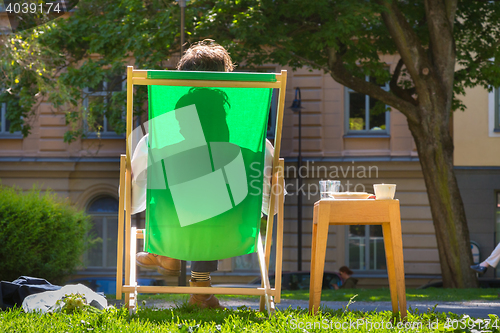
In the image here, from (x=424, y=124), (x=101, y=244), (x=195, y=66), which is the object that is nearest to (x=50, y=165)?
(x=101, y=244)

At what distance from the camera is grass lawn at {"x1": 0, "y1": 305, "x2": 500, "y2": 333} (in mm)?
2672

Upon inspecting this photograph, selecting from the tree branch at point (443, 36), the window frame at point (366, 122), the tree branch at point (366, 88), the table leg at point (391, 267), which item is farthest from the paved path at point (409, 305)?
the window frame at point (366, 122)

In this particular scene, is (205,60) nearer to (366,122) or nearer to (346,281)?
(346,281)

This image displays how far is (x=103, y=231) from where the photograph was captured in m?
19.2

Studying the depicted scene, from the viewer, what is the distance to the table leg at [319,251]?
3.47 meters

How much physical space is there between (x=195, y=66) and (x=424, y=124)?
8.58 metres

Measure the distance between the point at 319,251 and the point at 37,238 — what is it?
18.3 ft

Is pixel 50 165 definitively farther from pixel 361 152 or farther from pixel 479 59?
pixel 479 59

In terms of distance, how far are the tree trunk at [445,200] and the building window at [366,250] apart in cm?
712

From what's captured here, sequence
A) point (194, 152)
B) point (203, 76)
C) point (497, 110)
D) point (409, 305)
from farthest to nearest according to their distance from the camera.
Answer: point (497, 110) → point (409, 305) → point (194, 152) → point (203, 76)

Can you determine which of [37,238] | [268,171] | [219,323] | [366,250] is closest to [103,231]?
[366,250]

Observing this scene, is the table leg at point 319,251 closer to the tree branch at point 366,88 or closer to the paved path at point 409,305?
the paved path at point 409,305

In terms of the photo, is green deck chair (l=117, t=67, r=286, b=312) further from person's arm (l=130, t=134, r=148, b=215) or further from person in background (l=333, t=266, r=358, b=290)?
person in background (l=333, t=266, r=358, b=290)

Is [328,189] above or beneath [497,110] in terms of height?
beneath
